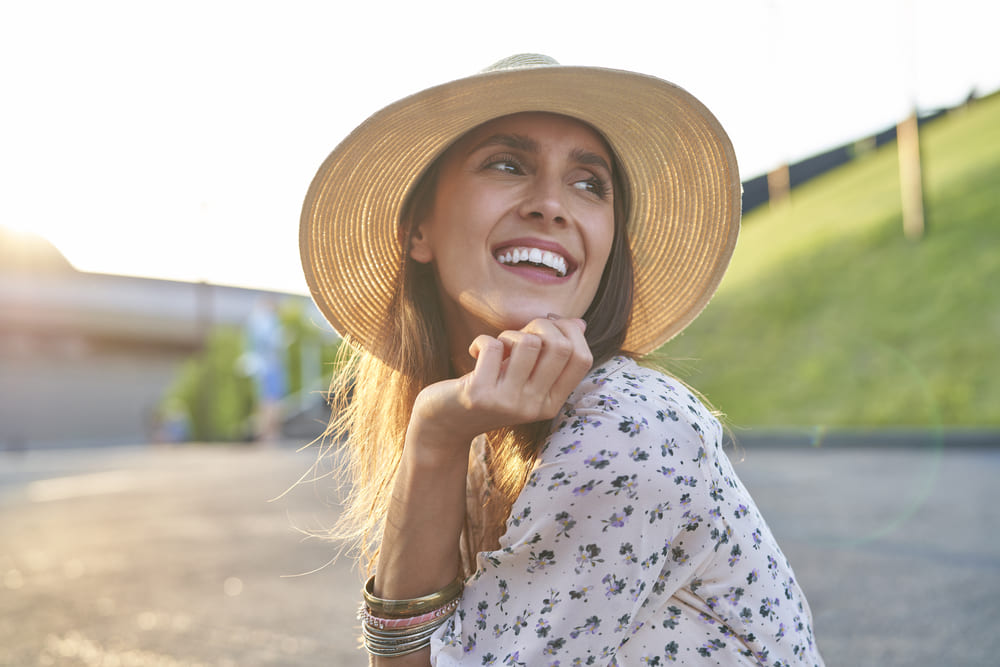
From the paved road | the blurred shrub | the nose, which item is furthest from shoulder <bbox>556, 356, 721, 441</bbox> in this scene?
the blurred shrub

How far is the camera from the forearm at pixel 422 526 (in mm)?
1490

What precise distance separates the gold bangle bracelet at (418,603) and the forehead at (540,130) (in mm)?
921

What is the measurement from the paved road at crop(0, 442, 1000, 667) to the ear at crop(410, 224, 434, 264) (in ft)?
6.70

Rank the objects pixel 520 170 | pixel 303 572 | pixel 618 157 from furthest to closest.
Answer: pixel 303 572
pixel 618 157
pixel 520 170

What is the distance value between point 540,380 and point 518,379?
3cm

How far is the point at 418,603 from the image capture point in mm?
1577

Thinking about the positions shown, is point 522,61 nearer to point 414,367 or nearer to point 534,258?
point 534,258

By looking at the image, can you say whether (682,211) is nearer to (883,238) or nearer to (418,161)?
(418,161)

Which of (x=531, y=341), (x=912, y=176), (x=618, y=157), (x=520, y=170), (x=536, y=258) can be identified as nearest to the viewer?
(x=531, y=341)

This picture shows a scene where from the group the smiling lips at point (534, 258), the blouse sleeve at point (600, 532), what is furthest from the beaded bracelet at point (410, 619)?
the smiling lips at point (534, 258)

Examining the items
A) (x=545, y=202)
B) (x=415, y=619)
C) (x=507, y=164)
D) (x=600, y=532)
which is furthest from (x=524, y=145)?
(x=415, y=619)

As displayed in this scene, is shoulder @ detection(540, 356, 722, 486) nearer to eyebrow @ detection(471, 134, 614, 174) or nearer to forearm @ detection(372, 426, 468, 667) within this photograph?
forearm @ detection(372, 426, 468, 667)

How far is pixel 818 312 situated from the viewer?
15930 mm

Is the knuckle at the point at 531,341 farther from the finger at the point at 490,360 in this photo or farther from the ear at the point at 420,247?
the ear at the point at 420,247
